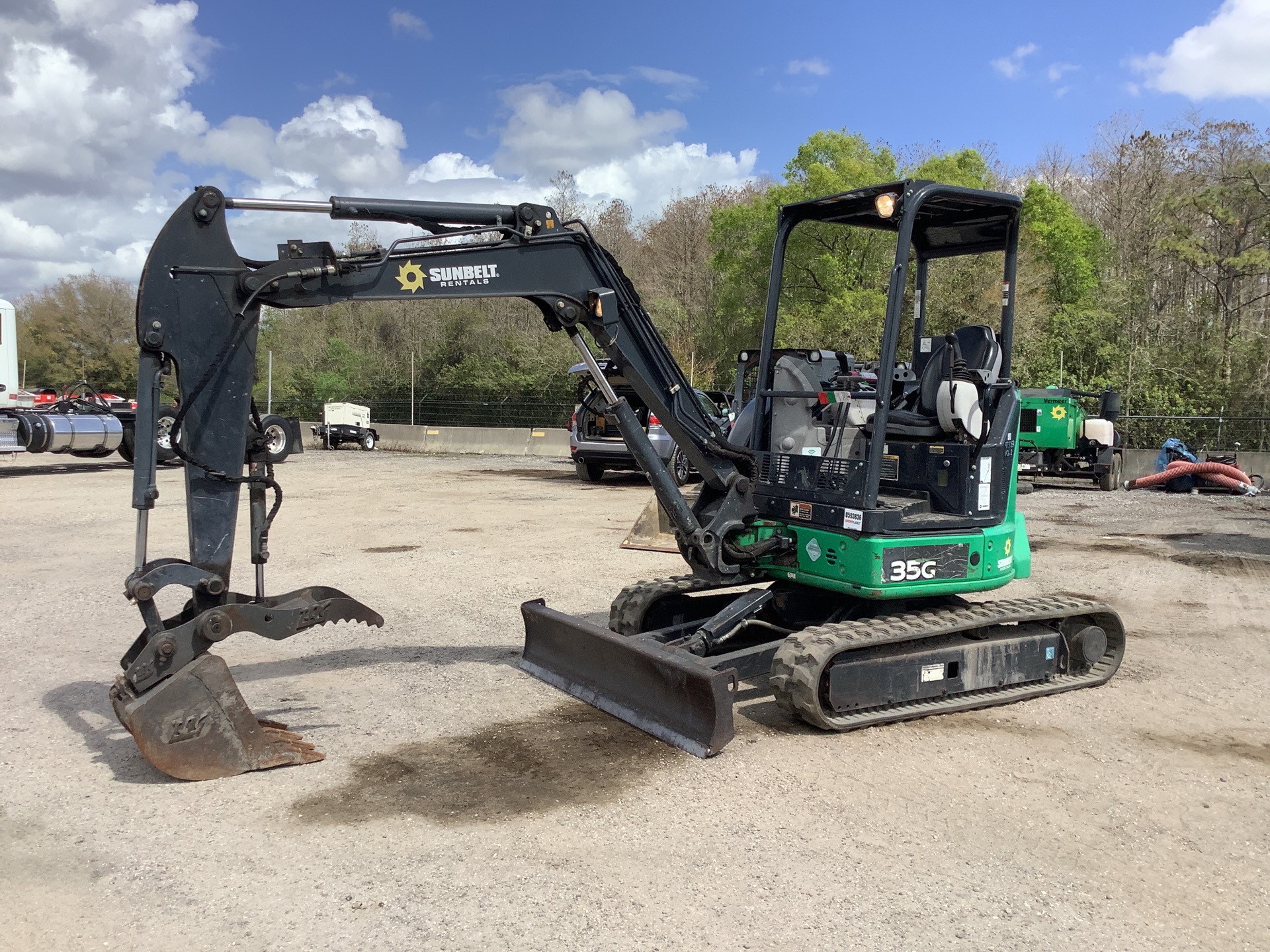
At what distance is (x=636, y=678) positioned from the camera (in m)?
5.88

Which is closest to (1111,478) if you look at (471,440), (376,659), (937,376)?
(937,376)

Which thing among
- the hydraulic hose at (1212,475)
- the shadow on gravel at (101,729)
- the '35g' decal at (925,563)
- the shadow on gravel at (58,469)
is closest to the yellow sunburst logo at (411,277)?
the shadow on gravel at (101,729)

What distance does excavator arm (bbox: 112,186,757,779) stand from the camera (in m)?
4.91

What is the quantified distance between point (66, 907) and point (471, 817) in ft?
5.11

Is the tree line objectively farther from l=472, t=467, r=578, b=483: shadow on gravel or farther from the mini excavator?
the mini excavator

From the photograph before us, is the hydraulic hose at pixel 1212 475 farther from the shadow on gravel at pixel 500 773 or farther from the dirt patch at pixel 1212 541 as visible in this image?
the shadow on gravel at pixel 500 773

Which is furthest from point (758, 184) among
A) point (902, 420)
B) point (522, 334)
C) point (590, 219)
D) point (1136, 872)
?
point (1136, 872)

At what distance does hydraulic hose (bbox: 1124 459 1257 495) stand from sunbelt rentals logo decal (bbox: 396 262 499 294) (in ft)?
60.5

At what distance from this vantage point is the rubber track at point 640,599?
275 inches

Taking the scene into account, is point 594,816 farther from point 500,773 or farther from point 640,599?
point 640,599

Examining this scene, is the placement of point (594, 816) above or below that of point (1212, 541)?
Result: below

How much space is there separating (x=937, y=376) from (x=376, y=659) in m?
4.27

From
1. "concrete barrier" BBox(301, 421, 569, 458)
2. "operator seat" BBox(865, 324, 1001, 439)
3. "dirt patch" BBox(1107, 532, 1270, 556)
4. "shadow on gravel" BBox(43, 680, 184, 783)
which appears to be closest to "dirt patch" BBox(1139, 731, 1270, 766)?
"operator seat" BBox(865, 324, 1001, 439)

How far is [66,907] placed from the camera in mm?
3723
